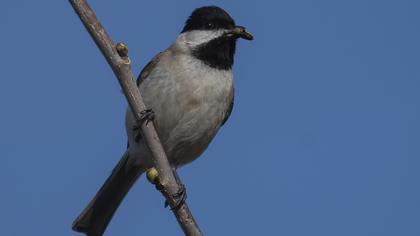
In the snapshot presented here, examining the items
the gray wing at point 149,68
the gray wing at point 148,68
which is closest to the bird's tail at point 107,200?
the gray wing at point 148,68

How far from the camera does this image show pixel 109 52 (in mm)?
4336

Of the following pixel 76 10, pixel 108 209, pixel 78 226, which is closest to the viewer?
pixel 76 10

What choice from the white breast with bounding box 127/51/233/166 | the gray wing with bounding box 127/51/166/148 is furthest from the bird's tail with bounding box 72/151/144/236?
the white breast with bounding box 127/51/233/166

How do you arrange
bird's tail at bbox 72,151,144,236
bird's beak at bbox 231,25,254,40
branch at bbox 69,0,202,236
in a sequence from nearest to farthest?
branch at bbox 69,0,202,236 < bird's tail at bbox 72,151,144,236 < bird's beak at bbox 231,25,254,40

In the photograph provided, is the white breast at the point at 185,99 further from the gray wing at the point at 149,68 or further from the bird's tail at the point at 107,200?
the bird's tail at the point at 107,200

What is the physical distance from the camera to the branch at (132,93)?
4.28 metres

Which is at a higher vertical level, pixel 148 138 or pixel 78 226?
pixel 148 138

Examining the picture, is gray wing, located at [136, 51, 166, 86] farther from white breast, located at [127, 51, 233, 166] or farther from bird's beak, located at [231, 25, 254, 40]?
bird's beak, located at [231, 25, 254, 40]

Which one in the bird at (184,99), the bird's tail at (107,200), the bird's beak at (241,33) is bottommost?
the bird's tail at (107,200)

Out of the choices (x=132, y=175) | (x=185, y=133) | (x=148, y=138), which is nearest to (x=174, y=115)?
(x=185, y=133)

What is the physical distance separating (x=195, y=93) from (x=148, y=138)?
80.4 inches

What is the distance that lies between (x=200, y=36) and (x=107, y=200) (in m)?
1.95

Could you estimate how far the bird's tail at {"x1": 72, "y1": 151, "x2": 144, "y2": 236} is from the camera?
6363 millimetres

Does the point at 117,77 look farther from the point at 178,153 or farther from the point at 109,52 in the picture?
the point at 178,153
